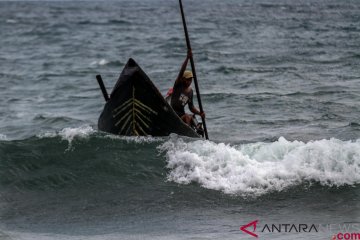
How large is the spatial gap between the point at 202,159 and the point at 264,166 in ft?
3.57

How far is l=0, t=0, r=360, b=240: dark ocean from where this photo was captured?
9133mm

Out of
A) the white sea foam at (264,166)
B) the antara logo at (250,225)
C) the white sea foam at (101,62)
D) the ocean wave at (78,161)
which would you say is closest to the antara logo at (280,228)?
the antara logo at (250,225)

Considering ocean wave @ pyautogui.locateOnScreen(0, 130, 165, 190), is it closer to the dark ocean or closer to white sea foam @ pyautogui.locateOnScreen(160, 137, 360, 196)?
the dark ocean

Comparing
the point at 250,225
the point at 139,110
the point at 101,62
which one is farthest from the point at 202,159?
the point at 101,62

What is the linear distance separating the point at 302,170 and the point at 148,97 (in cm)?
303

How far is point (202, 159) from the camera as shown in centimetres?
1129

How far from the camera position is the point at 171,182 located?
1095cm

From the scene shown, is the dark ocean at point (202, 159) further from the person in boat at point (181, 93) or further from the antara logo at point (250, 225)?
the person in boat at point (181, 93)

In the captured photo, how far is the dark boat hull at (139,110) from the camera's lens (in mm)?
11648

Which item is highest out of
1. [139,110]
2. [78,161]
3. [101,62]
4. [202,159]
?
[101,62]

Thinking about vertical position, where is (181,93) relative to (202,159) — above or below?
above

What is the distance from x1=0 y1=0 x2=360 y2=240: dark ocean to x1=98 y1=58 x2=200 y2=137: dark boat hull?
23 centimetres

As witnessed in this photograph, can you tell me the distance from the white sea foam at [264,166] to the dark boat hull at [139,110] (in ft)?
1.49

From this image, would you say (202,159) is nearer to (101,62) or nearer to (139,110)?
(139,110)
